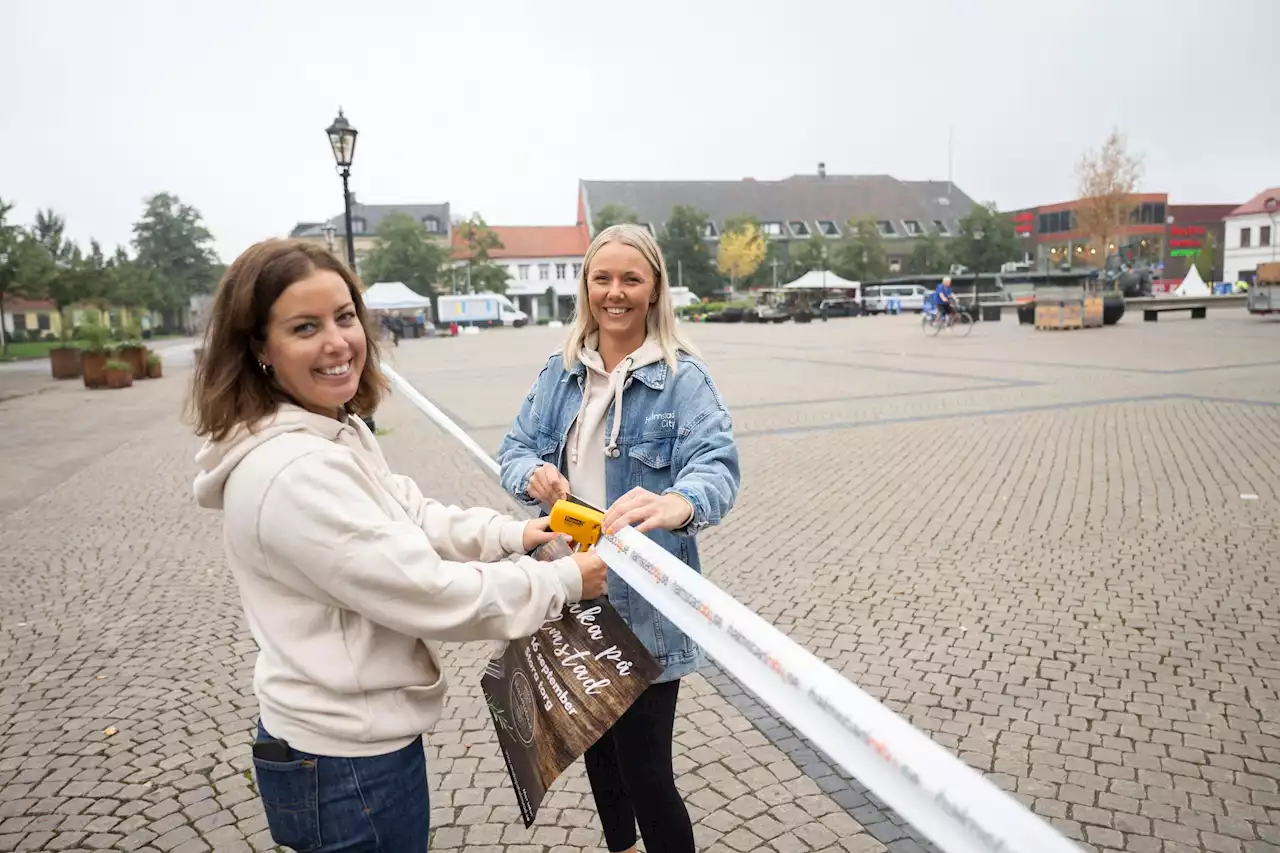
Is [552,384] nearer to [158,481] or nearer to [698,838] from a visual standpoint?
[698,838]

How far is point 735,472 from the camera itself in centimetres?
210

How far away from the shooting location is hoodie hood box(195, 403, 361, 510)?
143 cm

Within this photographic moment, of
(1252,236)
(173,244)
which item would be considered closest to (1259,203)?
(1252,236)

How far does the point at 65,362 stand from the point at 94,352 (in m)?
4.67

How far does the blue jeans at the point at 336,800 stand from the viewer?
4.96 feet

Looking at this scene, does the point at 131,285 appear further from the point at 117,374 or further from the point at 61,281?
the point at 117,374

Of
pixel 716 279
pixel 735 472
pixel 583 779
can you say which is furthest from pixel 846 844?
pixel 716 279

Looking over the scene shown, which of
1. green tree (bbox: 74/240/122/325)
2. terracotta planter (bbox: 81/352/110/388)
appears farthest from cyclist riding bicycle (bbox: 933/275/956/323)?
green tree (bbox: 74/240/122/325)

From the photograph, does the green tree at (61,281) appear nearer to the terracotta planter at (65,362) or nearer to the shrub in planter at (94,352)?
the terracotta planter at (65,362)

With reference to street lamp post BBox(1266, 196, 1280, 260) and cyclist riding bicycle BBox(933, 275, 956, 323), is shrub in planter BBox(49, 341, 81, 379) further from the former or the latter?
street lamp post BBox(1266, 196, 1280, 260)

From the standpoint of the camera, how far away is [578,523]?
1.66 metres

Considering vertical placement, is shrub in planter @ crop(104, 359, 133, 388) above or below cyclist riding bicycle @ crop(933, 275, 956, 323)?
below

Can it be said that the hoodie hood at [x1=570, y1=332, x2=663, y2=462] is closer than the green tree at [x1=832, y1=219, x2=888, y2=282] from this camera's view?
Yes

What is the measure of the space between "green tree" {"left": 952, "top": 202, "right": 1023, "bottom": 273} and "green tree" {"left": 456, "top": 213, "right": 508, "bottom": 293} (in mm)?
37167
